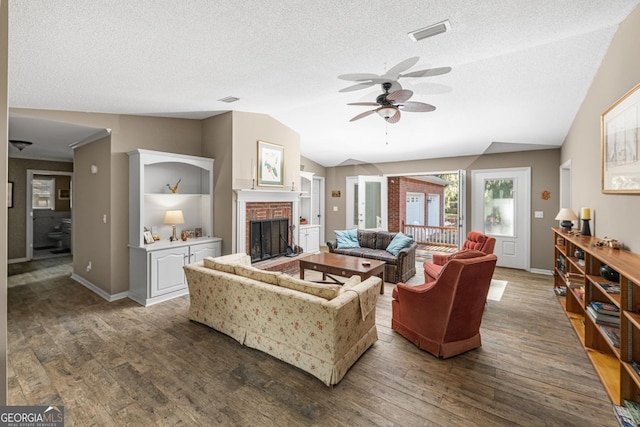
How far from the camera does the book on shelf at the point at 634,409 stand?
1788mm

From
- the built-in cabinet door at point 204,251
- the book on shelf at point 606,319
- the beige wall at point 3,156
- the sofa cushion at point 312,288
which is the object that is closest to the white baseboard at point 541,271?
the book on shelf at point 606,319

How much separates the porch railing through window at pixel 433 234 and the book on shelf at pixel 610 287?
20.7 feet

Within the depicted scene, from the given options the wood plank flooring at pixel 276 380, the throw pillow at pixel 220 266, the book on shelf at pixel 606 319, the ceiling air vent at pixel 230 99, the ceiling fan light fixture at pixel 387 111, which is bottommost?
the wood plank flooring at pixel 276 380

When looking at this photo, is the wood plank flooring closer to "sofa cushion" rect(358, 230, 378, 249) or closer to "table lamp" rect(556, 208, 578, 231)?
"table lamp" rect(556, 208, 578, 231)

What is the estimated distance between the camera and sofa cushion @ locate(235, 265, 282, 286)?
2672 millimetres

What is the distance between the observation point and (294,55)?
2.67m

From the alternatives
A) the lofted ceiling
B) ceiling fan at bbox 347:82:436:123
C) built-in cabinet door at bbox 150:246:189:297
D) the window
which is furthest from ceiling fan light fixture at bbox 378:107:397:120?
the window

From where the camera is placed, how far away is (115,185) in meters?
4.10

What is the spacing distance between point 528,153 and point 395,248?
3324mm

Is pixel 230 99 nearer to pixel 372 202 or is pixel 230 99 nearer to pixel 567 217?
pixel 372 202

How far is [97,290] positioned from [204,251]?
5.43 feet

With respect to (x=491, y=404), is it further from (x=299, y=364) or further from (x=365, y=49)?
(x=365, y=49)

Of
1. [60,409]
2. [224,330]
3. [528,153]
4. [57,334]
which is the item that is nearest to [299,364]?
[224,330]

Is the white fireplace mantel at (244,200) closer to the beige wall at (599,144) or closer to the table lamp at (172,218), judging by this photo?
the table lamp at (172,218)
